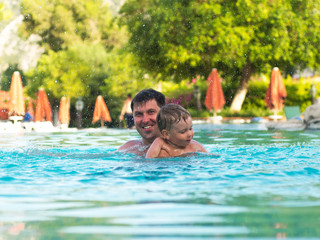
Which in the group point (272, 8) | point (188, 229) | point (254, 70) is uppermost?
point (272, 8)

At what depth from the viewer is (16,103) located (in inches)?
920

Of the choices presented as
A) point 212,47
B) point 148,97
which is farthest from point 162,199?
point 212,47

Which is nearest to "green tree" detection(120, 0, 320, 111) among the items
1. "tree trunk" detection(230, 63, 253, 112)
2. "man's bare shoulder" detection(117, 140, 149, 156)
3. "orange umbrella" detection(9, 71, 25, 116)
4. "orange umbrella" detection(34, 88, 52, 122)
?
"tree trunk" detection(230, 63, 253, 112)

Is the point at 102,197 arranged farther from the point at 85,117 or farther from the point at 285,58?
the point at 85,117

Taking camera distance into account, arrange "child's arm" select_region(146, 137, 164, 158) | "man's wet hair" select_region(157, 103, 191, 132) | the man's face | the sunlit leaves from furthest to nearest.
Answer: the sunlit leaves < the man's face < "child's arm" select_region(146, 137, 164, 158) < "man's wet hair" select_region(157, 103, 191, 132)

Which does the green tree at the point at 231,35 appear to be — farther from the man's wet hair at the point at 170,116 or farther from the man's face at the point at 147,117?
the man's wet hair at the point at 170,116

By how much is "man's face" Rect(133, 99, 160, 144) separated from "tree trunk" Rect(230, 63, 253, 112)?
25311 millimetres

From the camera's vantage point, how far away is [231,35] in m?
30.1

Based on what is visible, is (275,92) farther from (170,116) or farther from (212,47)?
(170,116)

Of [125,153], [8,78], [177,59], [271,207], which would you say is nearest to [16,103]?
[177,59]

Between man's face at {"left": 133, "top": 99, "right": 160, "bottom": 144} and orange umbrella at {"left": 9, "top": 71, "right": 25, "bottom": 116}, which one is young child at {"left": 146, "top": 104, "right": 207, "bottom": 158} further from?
orange umbrella at {"left": 9, "top": 71, "right": 25, "bottom": 116}

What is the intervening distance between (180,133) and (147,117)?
30.8 inches

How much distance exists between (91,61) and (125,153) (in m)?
34.6

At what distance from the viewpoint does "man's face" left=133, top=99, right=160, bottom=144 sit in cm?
748
